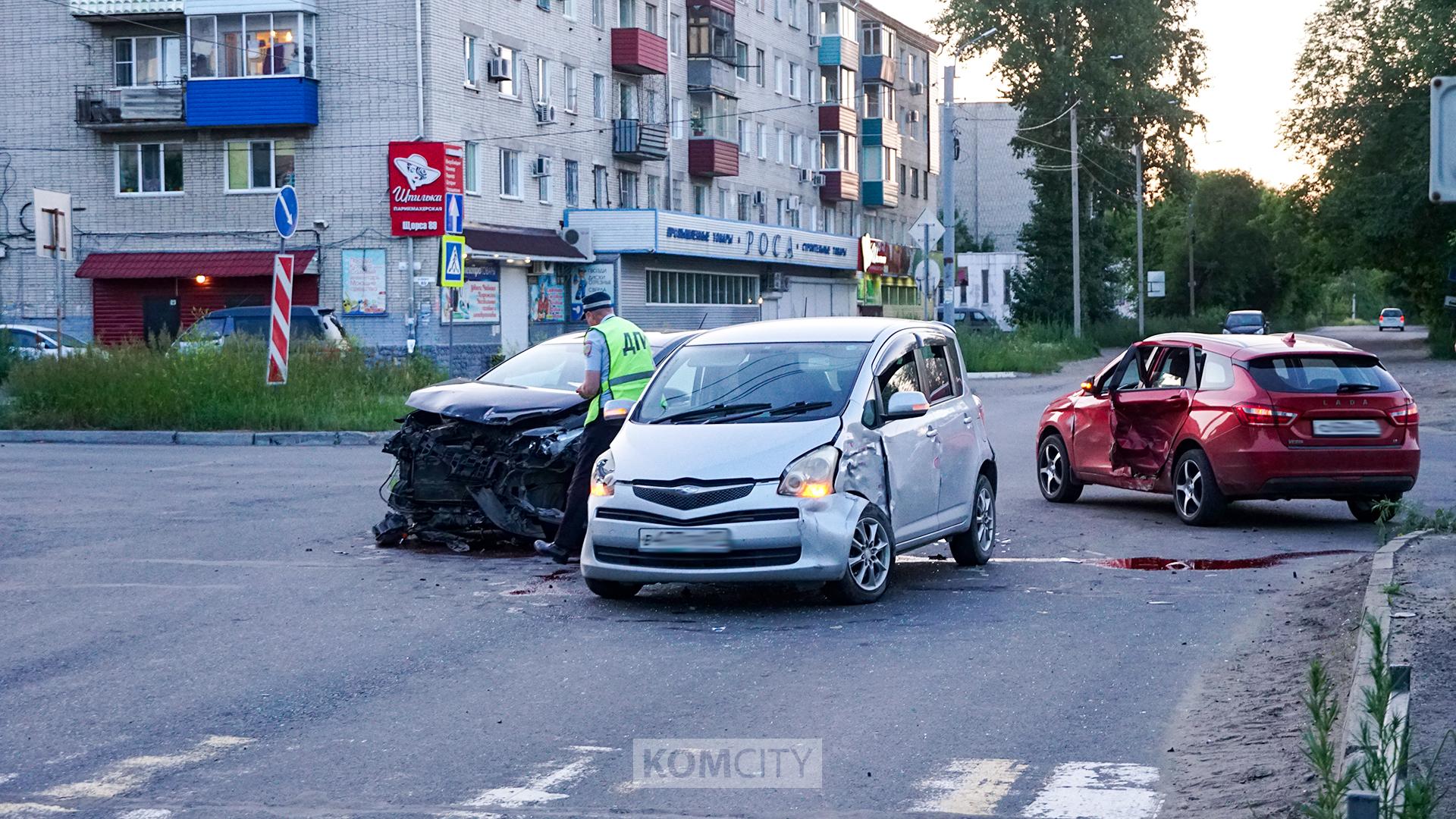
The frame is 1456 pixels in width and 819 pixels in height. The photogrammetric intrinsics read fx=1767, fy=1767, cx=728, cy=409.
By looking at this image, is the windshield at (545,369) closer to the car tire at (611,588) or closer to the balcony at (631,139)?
the car tire at (611,588)

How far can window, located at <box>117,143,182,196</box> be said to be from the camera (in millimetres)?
43844

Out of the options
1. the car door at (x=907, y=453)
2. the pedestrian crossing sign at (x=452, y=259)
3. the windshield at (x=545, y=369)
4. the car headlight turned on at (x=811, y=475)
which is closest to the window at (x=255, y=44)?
the pedestrian crossing sign at (x=452, y=259)

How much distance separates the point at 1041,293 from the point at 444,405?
186 ft

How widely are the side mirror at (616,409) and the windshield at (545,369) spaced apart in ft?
4.31

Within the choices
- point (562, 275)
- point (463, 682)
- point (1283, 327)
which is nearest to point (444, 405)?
point (463, 682)

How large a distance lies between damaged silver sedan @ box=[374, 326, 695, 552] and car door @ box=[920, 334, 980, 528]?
2425 mm

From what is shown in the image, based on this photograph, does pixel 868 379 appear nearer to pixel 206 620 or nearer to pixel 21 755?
pixel 206 620

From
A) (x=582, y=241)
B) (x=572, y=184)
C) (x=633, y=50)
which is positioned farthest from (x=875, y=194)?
(x=582, y=241)

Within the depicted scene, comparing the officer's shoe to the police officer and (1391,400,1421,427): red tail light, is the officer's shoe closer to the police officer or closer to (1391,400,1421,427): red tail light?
the police officer

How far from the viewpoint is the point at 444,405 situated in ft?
39.4

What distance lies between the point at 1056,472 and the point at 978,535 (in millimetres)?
4377

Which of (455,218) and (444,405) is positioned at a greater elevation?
(455,218)

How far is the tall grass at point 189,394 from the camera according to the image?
23.5 m

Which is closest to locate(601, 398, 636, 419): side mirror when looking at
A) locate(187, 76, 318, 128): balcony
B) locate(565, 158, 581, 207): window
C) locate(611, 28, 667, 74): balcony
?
locate(187, 76, 318, 128): balcony
